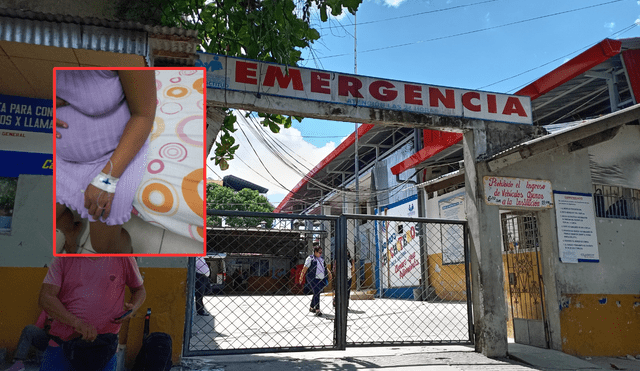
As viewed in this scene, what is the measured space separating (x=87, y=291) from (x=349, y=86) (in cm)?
429

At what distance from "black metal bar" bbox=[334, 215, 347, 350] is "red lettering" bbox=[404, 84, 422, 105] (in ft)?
6.13

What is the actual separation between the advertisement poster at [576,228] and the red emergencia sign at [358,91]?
1.28 metres

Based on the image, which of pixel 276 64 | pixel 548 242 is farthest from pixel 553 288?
pixel 276 64

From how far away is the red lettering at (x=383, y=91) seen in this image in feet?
20.3

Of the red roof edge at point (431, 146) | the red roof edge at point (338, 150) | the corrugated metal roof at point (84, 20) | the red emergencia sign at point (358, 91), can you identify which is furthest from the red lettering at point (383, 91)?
the red roof edge at point (338, 150)

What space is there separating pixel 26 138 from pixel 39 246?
107cm

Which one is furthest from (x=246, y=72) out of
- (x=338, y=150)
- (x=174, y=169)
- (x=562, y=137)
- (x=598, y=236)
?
(x=338, y=150)

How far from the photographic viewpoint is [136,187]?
260 centimetres

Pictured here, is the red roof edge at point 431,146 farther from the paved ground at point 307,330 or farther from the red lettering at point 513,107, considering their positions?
the red lettering at point 513,107

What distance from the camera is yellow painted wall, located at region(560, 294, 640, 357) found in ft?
21.4

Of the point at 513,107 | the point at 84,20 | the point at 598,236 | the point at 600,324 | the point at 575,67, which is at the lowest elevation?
the point at 600,324

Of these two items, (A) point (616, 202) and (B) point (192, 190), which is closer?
(B) point (192, 190)

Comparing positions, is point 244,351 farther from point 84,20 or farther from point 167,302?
point 84,20

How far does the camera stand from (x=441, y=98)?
646cm
